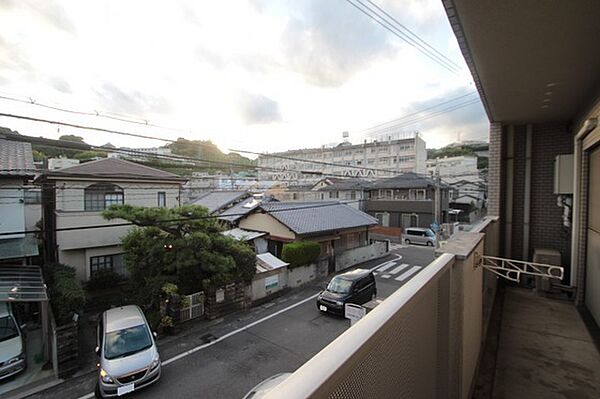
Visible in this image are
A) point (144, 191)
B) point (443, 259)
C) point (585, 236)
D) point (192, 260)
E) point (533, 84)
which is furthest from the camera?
point (144, 191)

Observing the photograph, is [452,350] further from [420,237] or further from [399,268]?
[420,237]

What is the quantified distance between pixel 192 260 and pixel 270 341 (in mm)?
3235

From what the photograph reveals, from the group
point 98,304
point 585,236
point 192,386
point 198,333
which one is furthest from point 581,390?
point 98,304

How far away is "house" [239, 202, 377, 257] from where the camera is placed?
13.6m

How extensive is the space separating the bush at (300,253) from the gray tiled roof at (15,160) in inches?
336

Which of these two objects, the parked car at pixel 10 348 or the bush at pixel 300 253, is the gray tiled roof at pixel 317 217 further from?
the parked car at pixel 10 348

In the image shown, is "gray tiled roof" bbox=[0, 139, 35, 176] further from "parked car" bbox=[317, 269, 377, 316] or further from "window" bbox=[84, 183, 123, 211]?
"parked car" bbox=[317, 269, 377, 316]

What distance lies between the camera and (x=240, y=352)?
6844 millimetres

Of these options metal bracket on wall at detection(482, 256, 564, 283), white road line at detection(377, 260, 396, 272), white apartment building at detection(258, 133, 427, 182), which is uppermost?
white apartment building at detection(258, 133, 427, 182)

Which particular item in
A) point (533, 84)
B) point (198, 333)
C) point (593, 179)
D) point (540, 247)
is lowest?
point (198, 333)

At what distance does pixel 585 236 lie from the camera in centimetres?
445

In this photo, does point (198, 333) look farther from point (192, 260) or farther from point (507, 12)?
point (507, 12)

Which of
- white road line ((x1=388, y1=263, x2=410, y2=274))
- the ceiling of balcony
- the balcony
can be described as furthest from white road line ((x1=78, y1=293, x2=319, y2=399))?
the ceiling of balcony

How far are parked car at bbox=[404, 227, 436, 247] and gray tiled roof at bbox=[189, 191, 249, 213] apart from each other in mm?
12167
